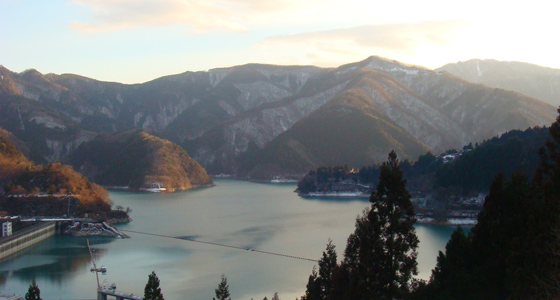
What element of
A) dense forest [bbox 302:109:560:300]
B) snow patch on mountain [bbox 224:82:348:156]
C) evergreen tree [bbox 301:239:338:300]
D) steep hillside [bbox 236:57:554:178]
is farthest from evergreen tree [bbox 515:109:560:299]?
snow patch on mountain [bbox 224:82:348:156]

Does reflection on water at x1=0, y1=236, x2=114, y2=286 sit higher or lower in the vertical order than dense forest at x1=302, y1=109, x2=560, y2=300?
lower

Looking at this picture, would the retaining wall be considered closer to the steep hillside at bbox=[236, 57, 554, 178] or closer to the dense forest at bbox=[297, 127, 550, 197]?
the dense forest at bbox=[297, 127, 550, 197]

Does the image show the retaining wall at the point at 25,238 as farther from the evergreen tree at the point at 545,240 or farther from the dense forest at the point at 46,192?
the evergreen tree at the point at 545,240

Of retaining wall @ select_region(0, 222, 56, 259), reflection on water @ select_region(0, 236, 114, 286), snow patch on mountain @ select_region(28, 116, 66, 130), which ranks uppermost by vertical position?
snow patch on mountain @ select_region(28, 116, 66, 130)

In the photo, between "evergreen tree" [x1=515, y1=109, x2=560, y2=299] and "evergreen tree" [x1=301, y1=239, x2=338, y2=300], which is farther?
"evergreen tree" [x1=301, y1=239, x2=338, y2=300]

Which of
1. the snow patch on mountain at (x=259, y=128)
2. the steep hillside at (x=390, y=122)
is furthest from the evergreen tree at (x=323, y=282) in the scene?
the snow patch on mountain at (x=259, y=128)
